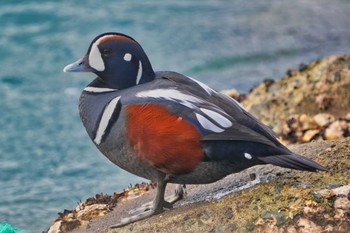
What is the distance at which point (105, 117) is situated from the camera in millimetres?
4535

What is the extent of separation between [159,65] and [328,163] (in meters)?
4.77

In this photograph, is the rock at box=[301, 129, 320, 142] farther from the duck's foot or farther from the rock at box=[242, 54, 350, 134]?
the duck's foot

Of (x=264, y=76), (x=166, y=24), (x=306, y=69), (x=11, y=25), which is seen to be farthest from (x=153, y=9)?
(x=306, y=69)

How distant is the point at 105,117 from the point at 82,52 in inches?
212

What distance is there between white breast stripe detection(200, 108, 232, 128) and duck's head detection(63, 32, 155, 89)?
41cm

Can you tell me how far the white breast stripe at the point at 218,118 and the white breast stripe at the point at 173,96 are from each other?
0.21 feet

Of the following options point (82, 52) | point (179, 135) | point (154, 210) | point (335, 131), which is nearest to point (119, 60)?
point (179, 135)

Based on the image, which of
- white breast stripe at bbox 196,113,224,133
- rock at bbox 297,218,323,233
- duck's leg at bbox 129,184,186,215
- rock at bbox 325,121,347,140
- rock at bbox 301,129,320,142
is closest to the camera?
rock at bbox 297,218,323,233

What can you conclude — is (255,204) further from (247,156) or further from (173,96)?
(173,96)

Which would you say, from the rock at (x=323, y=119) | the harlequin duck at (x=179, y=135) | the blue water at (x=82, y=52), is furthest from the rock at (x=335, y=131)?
the harlequin duck at (x=179, y=135)

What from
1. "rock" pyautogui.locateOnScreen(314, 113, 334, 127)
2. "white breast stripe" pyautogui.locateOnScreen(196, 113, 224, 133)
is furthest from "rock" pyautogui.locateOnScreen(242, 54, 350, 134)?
"white breast stripe" pyautogui.locateOnScreen(196, 113, 224, 133)

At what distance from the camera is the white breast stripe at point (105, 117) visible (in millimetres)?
4520

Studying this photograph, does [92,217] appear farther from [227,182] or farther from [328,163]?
[328,163]

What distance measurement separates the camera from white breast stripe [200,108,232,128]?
4430 millimetres
